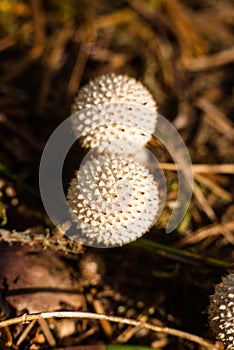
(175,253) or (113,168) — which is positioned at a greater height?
(113,168)

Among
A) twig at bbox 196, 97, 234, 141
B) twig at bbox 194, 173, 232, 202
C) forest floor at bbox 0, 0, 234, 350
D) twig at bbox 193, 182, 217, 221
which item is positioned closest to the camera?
forest floor at bbox 0, 0, 234, 350

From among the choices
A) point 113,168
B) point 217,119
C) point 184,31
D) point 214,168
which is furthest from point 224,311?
point 184,31

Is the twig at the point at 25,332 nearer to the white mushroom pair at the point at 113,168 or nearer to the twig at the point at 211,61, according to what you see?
the white mushroom pair at the point at 113,168

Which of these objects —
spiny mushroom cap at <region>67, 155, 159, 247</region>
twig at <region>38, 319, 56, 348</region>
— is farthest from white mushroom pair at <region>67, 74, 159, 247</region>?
twig at <region>38, 319, 56, 348</region>

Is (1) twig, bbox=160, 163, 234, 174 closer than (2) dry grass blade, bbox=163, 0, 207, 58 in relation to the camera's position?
Yes

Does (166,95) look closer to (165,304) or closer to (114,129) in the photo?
(114,129)

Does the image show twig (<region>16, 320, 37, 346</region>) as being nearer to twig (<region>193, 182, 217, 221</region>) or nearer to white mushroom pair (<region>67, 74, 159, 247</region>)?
white mushroom pair (<region>67, 74, 159, 247</region>)

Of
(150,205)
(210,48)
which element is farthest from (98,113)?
(210,48)

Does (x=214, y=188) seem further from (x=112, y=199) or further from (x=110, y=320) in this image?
(x=110, y=320)

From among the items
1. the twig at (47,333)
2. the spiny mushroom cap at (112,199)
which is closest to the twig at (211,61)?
the spiny mushroom cap at (112,199)
